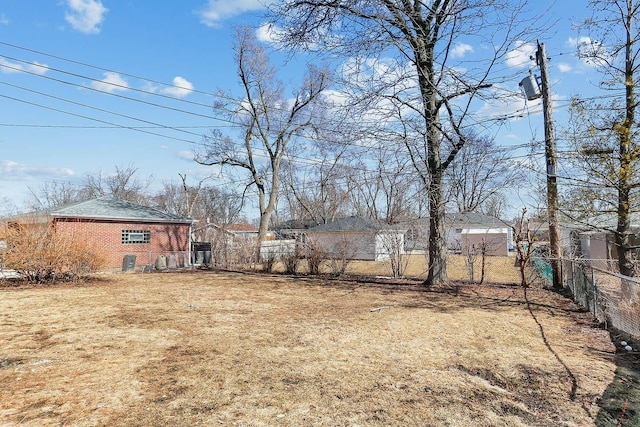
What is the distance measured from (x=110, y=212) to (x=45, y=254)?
22.1 feet

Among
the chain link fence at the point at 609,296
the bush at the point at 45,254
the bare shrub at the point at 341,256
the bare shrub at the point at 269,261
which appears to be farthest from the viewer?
the bare shrub at the point at 269,261

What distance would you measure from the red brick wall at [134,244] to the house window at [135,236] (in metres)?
0.15

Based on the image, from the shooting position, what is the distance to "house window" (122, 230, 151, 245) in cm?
1827

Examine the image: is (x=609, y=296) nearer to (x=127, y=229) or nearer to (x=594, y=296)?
(x=594, y=296)

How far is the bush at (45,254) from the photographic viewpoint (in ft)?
36.3

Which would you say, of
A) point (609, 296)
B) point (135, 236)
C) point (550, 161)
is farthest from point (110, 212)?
point (609, 296)

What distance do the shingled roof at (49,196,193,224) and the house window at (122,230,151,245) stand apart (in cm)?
67

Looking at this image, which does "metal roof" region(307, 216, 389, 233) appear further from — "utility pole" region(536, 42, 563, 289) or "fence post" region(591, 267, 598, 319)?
"fence post" region(591, 267, 598, 319)

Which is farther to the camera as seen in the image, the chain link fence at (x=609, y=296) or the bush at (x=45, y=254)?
the bush at (x=45, y=254)

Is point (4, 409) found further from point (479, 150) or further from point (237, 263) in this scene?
point (237, 263)

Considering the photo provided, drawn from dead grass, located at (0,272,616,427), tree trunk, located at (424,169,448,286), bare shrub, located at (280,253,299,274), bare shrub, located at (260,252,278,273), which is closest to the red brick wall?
bare shrub, located at (260,252,278,273)

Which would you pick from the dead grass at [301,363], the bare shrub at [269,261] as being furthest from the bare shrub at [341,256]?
the dead grass at [301,363]

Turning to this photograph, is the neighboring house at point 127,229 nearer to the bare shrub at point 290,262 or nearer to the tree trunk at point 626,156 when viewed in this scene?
the bare shrub at point 290,262

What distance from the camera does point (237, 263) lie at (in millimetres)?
17172
